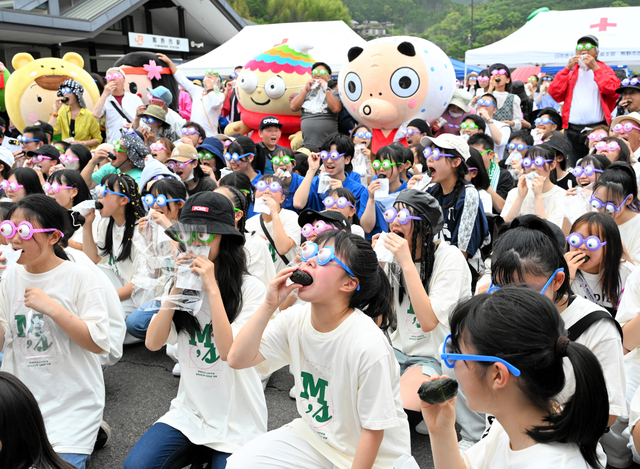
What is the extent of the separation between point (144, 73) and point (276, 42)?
3.83 m

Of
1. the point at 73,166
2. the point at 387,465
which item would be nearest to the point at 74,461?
the point at 387,465

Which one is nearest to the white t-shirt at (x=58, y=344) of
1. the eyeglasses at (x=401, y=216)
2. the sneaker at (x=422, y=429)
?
the eyeglasses at (x=401, y=216)

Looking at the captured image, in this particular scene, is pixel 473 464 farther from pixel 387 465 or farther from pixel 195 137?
pixel 195 137

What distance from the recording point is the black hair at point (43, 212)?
2641mm

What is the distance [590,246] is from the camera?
274 centimetres

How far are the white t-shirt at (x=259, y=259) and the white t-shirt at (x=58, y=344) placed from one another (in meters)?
1.06

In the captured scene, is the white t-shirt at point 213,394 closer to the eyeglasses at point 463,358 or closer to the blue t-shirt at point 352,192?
the eyeglasses at point 463,358

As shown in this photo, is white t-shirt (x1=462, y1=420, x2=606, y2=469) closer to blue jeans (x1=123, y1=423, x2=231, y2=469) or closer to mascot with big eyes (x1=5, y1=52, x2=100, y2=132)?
blue jeans (x1=123, y1=423, x2=231, y2=469)

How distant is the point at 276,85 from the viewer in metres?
7.85

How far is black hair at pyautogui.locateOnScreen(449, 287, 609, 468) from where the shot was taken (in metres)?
1.38

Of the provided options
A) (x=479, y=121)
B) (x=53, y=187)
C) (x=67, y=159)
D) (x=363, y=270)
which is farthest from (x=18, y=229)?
(x=479, y=121)

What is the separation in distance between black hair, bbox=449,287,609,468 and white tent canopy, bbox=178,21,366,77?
10641 millimetres

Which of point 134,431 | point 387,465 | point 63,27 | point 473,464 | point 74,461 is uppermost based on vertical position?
point 63,27

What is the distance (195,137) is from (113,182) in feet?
9.53
